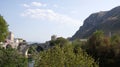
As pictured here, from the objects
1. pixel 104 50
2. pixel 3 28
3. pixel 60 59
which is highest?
pixel 3 28

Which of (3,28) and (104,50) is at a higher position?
(3,28)

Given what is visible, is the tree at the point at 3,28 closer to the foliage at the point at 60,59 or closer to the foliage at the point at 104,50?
the foliage at the point at 104,50

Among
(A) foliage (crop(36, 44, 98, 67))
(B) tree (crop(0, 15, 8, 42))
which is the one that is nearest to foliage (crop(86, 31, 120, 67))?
(A) foliage (crop(36, 44, 98, 67))

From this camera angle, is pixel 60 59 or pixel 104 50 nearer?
pixel 60 59

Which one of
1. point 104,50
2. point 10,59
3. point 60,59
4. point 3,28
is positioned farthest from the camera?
point 3,28

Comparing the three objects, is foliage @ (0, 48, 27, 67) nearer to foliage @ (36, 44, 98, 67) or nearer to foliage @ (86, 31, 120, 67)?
foliage @ (36, 44, 98, 67)

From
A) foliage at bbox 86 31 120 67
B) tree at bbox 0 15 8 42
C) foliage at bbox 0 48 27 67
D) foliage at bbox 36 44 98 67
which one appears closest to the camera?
foliage at bbox 36 44 98 67

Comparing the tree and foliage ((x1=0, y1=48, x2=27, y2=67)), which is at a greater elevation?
the tree

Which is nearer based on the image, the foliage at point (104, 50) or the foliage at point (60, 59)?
the foliage at point (60, 59)

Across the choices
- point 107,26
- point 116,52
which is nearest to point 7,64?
point 116,52

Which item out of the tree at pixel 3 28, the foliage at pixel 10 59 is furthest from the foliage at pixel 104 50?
the tree at pixel 3 28

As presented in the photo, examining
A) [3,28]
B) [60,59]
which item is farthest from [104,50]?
[3,28]

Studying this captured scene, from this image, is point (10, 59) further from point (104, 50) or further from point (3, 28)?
point (3, 28)

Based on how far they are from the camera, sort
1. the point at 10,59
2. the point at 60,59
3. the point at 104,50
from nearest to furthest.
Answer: the point at 60,59
the point at 10,59
the point at 104,50
